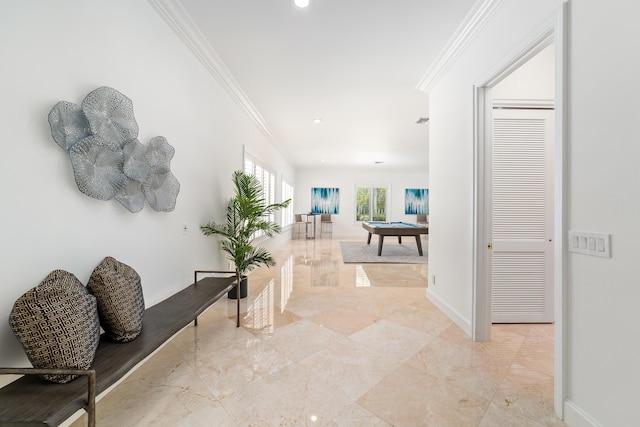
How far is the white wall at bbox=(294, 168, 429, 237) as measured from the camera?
39.2 feet

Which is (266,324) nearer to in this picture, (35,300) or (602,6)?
(35,300)

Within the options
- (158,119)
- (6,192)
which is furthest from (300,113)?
(6,192)

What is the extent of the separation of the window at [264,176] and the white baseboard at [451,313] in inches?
114

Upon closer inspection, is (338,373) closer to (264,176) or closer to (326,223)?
(264,176)

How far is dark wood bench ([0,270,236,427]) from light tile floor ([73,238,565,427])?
0.41m

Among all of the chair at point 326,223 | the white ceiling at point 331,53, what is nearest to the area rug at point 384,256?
the white ceiling at point 331,53

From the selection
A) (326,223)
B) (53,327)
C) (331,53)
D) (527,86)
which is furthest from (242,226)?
(326,223)

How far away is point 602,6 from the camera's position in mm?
1341

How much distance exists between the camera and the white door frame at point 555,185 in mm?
1550

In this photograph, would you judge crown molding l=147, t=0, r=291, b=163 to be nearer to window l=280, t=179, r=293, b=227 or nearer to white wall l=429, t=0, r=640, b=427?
white wall l=429, t=0, r=640, b=427

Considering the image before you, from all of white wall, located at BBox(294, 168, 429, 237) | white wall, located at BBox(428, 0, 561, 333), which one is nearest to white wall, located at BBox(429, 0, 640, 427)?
white wall, located at BBox(428, 0, 561, 333)

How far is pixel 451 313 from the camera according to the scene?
9.67 feet

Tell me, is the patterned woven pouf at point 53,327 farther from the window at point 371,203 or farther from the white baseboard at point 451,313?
the window at point 371,203

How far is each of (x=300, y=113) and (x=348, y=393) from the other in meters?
4.30
